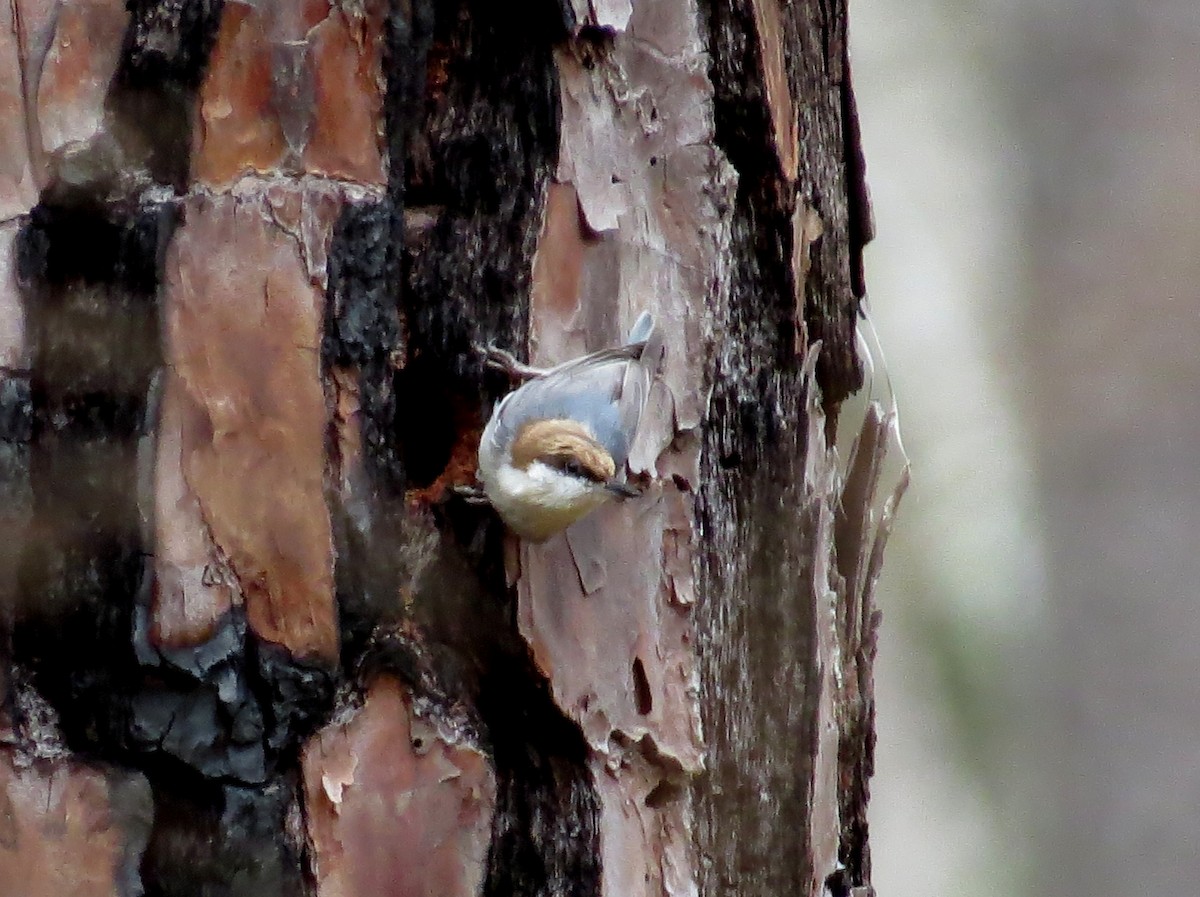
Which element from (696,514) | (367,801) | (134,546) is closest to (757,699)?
(696,514)

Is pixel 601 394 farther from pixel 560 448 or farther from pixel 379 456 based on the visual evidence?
pixel 379 456

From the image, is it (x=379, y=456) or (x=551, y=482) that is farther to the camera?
(x=551, y=482)

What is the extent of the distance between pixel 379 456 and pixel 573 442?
374mm

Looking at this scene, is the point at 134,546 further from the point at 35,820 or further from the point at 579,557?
the point at 579,557

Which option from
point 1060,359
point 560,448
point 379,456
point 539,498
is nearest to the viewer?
point 379,456

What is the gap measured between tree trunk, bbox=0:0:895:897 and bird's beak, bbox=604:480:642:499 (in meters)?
0.02

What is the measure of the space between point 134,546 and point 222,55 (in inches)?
18.2

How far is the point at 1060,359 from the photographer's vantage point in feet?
13.3

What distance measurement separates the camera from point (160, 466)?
121 centimetres

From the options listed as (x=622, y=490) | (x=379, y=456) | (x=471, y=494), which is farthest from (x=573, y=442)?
(x=379, y=456)

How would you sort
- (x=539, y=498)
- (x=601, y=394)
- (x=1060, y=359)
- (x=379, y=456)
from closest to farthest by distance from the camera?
(x=379, y=456) < (x=539, y=498) < (x=601, y=394) < (x=1060, y=359)

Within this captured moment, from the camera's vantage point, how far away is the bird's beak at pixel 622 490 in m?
1.46

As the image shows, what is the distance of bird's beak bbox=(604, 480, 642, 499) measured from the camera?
146 cm

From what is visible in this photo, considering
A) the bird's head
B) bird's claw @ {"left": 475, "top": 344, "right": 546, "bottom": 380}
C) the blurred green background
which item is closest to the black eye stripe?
the bird's head
